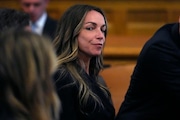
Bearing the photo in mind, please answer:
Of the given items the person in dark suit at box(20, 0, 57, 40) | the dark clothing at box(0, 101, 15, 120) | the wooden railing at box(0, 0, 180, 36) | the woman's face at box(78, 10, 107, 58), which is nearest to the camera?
the dark clothing at box(0, 101, 15, 120)

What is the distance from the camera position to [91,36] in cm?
169

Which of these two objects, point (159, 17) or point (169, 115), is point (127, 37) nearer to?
point (159, 17)

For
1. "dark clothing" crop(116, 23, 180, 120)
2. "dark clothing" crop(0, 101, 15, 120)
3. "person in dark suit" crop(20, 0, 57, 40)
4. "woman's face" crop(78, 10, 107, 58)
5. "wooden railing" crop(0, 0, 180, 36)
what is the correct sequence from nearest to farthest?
"dark clothing" crop(0, 101, 15, 120)
"dark clothing" crop(116, 23, 180, 120)
"woman's face" crop(78, 10, 107, 58)
"person in dark suit" crop(20, 0, 57, 40)
"wooden railing" crop(0, 0, 180, 36)

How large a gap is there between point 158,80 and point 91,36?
1.06ft

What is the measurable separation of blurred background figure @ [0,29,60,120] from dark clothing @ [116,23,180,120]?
520mm

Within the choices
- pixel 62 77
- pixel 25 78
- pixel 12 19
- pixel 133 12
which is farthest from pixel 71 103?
pixel 133 12

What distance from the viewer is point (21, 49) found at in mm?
978

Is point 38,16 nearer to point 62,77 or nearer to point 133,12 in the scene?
point 133,12

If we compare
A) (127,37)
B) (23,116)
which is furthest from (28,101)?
(127,37)

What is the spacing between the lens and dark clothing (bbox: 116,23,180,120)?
1444 millimetres

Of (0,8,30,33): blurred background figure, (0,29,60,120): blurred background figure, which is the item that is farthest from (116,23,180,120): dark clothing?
(0,29,60,120): blurred background figure

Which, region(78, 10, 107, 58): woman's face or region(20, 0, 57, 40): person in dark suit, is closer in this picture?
region(78, 10, 107, 58): woman's face

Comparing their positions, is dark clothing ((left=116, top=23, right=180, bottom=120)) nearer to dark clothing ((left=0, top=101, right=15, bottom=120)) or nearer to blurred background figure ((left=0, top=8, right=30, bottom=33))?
blurred background figure ((left=0, top=8, right=30, bottom=33))

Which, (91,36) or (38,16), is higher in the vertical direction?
(91,36)
